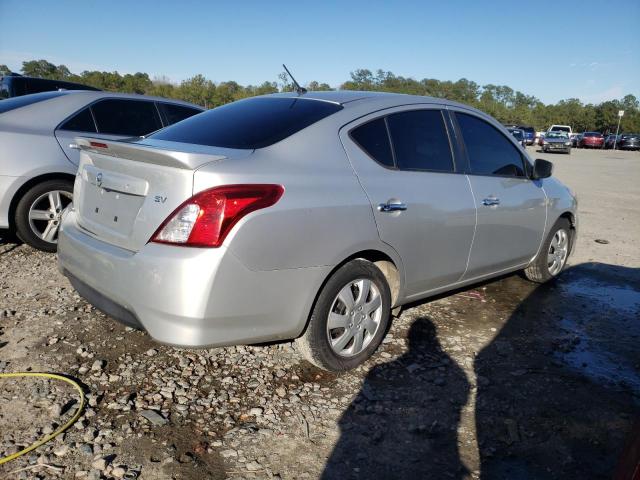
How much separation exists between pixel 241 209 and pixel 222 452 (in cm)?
116

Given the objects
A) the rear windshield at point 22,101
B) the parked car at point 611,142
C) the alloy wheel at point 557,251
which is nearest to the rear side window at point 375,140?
the alloy wheel at point 557,251

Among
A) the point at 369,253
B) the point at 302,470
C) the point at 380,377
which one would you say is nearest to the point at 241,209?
the point at 369,253

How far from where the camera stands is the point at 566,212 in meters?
5.01

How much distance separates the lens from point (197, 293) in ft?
7.82

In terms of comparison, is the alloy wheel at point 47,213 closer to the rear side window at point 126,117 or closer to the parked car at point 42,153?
the parked car at point 42,153

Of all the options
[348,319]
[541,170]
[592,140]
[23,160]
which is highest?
[592,140]

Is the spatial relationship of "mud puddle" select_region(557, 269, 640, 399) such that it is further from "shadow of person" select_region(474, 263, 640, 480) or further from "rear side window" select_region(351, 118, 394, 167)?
"rear side window" select_region(351, 118, 394, 167)

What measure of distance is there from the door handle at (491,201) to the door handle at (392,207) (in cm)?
97

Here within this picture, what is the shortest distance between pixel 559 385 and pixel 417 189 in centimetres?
151

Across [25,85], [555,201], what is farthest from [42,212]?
[25,85]

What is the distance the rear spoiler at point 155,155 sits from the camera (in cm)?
244

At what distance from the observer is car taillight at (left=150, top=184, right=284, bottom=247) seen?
2.39 metres

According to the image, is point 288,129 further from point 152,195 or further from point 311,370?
point 311,370

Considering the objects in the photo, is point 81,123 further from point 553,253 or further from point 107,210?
point 553,253
